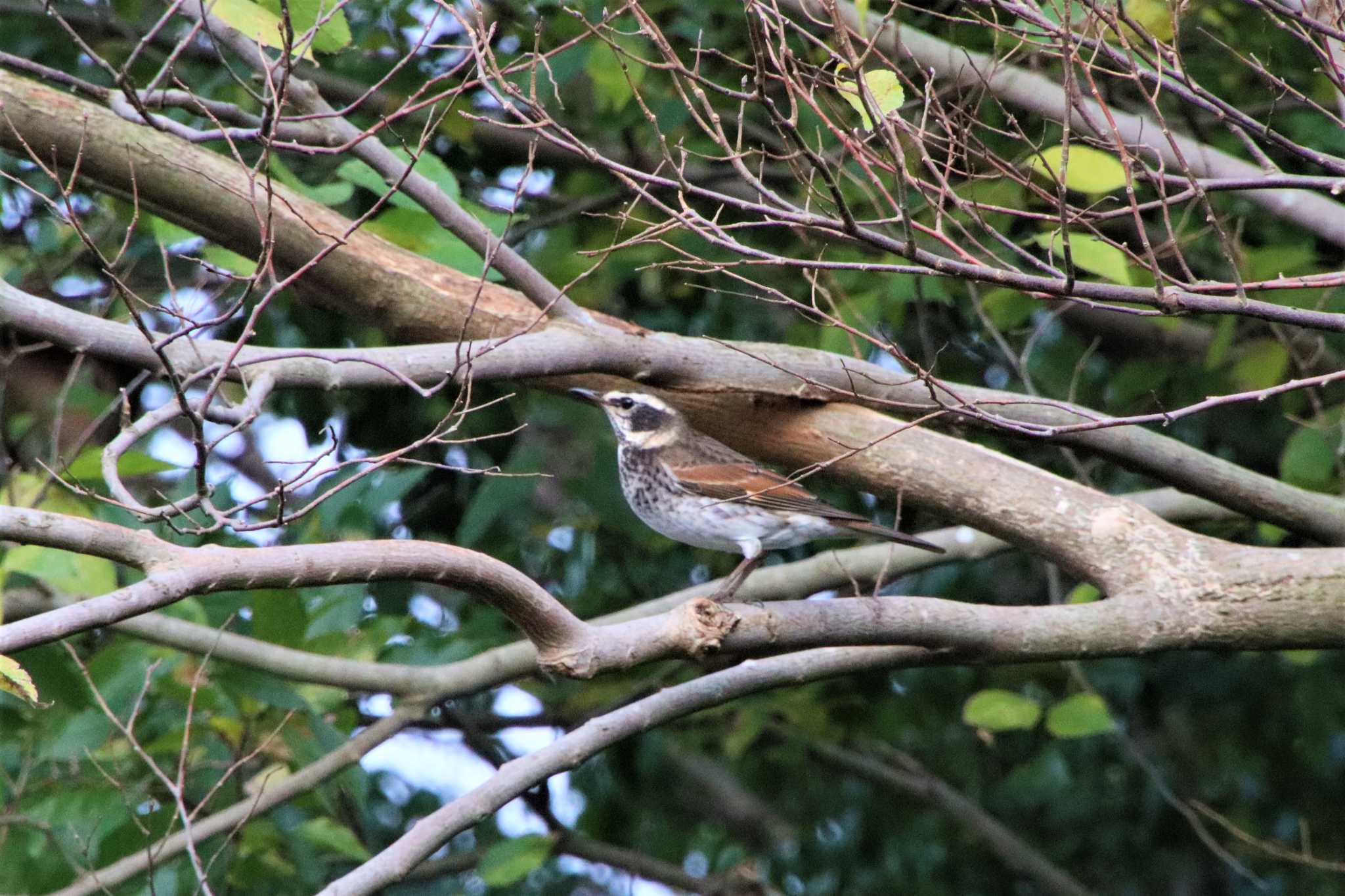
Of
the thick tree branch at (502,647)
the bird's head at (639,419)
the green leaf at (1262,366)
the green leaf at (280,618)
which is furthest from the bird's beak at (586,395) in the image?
the green leaf at (1262,366)

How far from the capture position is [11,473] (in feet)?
17.7

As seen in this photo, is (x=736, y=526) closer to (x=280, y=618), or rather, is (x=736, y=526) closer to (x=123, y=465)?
(x=280, y=618)

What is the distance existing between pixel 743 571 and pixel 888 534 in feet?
1.67

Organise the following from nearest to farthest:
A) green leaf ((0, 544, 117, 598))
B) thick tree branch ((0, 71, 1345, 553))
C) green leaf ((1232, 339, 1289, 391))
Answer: green leaf ((0, 544, 117, 598))
thick tree branch ((0, 71, 1345, 553))
green leaf ((1232, 339, 1289, 391))

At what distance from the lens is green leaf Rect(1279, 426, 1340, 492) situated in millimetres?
5145

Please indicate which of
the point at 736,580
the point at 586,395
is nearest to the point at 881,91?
the point at 736,580

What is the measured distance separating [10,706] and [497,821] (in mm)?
2747

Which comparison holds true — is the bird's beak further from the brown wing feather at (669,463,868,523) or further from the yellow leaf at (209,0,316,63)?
the yellow leaf at (209,0,316,63)

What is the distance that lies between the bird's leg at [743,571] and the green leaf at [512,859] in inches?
48.2

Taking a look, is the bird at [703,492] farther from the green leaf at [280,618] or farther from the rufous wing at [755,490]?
the green leaf at [280,618]

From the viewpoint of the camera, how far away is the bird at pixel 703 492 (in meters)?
5.07

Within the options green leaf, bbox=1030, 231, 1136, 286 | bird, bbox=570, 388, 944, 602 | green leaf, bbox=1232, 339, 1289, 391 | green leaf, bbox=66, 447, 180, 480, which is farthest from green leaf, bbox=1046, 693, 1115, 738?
green leaf, bbox=66, 447, 180, 480

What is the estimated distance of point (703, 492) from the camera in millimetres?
5219

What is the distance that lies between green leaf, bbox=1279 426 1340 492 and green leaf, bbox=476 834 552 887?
3.02m
